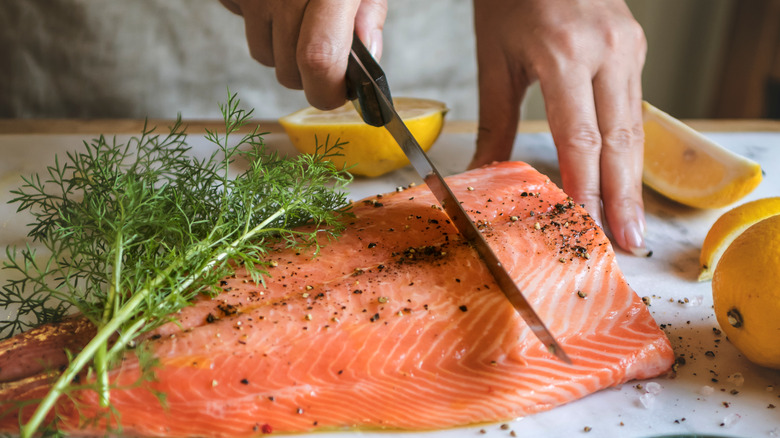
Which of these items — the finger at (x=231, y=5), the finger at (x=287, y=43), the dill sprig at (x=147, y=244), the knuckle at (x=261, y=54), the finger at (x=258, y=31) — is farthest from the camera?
the finger at (x=231, y=5)

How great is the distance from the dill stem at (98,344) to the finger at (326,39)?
639mm

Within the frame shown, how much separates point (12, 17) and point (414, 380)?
8.12 feet

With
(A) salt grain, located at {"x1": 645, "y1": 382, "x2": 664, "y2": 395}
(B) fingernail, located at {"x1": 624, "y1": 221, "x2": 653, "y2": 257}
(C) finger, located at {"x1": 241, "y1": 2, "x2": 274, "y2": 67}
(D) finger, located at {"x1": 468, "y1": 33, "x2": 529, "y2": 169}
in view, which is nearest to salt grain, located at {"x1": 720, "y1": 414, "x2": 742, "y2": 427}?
(A) salt grain, located at {"x1": 645, "y1": 382, "x2": 664, "y2": 395}

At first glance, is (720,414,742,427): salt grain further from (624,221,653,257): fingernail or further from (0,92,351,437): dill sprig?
(0,92,351,437): dill sprig

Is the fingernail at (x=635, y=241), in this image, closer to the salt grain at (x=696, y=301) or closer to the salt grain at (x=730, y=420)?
the salt grain at (x=696, y=301)

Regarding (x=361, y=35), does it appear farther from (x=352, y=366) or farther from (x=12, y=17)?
(x=12, y=17)

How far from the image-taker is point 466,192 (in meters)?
1.71

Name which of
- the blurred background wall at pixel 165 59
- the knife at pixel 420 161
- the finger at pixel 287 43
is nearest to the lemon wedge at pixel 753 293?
the knife at pixel 420 161

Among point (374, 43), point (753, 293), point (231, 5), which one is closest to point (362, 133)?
point (374, 43)

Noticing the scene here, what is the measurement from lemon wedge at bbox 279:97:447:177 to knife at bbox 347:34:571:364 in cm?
21

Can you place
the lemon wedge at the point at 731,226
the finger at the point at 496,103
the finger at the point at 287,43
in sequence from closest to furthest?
the lemon wedge at the point at 731,226 < the finger at the point at 287,43 < the finger at the point at 496,103

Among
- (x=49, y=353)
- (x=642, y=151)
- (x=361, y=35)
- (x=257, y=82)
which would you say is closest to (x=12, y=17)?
(x=257, y=82)

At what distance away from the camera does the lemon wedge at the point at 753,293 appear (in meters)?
1.29

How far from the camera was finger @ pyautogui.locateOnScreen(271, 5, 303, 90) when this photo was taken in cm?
182
